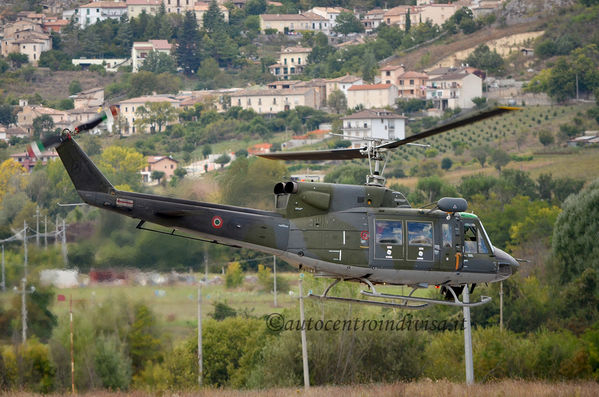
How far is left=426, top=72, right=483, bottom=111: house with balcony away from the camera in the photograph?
549 feet

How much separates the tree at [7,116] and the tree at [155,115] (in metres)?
17.6

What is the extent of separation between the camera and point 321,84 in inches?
7215

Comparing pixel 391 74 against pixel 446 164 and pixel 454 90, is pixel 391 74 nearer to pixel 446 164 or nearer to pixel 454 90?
pixel 454 90

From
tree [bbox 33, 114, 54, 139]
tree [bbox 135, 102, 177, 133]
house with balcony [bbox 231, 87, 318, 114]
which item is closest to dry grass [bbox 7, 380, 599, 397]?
tree [bbox 33, 114, 54, 139]

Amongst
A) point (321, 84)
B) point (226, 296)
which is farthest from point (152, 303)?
point (321, 84)

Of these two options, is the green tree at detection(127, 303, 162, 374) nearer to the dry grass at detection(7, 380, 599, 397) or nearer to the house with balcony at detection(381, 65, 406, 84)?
the dry grass at detection(7, 380, 599, 397)

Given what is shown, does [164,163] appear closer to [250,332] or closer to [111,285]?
[250,332]

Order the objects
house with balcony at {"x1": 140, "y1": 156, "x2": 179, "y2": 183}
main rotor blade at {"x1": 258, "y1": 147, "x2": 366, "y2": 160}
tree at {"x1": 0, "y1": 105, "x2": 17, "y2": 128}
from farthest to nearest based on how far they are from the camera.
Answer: tree at {"x1": 0, "y1": 105, "x2": 17, "y2": 128}, house with balcony at {"x1": 140, "y1": 156, "x2": 179, "y2": 183}, main rotor blade at {"x1": 258, "y1": 147, "x2": 366, "y2": 160}

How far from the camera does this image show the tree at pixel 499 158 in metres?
114

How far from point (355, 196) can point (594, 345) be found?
72.2ft

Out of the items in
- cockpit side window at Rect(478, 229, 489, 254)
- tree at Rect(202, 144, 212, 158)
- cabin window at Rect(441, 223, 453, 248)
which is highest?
cabin window at Rect(441, 223, 453, 248)

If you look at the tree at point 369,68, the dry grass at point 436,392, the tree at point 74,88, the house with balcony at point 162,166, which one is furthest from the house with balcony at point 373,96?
the dry grass at point 436,392

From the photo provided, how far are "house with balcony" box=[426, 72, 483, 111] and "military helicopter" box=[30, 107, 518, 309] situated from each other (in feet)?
479

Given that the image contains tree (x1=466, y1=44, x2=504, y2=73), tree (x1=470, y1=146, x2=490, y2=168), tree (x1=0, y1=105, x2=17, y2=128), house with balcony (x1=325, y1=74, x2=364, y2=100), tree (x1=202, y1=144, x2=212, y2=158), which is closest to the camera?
tree (x1=470, y1=146, x2=490, y2=168)
